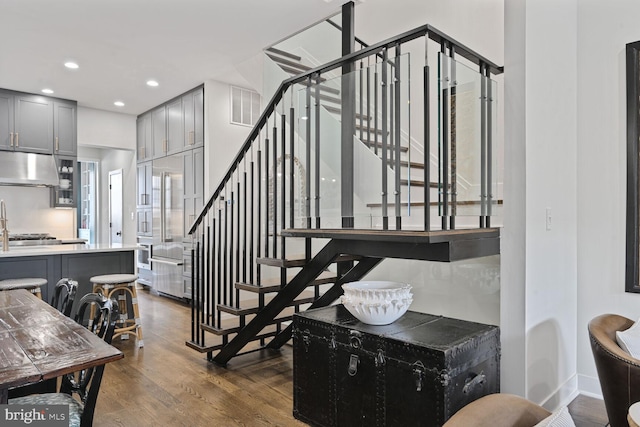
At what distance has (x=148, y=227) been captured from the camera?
6.89 meters

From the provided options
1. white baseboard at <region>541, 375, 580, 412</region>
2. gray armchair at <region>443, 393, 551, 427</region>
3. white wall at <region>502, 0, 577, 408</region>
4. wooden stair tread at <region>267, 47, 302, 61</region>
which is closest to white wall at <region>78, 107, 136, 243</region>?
wooden stair tread at <region>267, 47, 302, 61</region>

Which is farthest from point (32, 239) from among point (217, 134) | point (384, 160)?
point (384, 160)

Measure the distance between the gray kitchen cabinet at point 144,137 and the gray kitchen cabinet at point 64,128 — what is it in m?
1.00

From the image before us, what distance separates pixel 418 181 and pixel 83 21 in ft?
11.4

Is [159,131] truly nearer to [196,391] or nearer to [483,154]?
[196,391]

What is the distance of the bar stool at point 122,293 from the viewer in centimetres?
394

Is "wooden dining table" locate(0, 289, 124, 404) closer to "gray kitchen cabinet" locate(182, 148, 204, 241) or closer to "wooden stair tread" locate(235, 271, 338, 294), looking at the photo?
"wooden stair tread" locate(235, 271, 338, 294)

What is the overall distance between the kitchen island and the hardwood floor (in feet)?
2.55

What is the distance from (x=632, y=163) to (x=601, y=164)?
176 millimetres

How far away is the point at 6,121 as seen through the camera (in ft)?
19.2

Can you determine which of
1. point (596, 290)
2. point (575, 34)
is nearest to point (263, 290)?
point (596, 290)

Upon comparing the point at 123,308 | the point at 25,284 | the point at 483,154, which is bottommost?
the point at 123,308

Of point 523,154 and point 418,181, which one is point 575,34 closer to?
point 523,154

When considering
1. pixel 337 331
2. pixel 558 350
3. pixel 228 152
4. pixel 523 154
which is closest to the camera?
pixel 523 154
